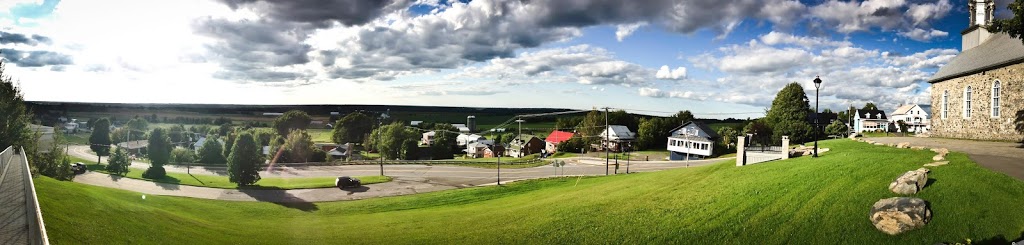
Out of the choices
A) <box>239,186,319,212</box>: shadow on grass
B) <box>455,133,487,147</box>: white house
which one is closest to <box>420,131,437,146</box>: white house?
<box>455,133,487,147</box>: white house

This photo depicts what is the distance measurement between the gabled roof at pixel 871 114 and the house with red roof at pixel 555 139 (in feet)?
195

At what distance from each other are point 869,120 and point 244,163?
330 feet

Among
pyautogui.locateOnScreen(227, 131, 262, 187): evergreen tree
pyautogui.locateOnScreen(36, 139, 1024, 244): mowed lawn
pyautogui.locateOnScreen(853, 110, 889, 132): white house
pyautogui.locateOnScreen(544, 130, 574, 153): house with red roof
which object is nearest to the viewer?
pyautogui.locateOnScreen(36, 139, 1024, 244): mowed lawn

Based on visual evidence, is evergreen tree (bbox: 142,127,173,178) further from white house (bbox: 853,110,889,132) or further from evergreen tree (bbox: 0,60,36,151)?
white house (bbox: 853,110,889,132)

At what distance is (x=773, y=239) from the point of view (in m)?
11.2

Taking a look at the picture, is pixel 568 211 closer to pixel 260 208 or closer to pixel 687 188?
pixel 687 188

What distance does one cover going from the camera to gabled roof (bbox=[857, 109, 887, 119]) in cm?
8662

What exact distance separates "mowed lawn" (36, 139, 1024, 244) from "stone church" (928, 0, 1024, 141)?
1461 centimetres

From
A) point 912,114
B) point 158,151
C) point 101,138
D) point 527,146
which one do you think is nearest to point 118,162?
point 158,151

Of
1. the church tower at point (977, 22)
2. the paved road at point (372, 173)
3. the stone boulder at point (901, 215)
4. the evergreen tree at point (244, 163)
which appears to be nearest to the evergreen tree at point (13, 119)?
the paved road at point (372, 173)

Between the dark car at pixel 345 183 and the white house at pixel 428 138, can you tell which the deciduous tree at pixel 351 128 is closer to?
the white house at pixel 428 138

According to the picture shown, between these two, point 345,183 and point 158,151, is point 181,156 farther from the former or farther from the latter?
point 345,183

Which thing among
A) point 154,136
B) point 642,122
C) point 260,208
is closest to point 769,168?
point 260,208

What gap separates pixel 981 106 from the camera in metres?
27.1
